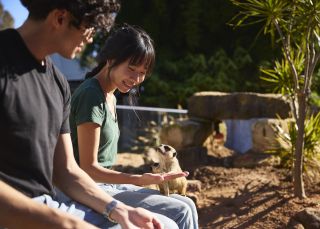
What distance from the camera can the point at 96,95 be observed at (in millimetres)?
2529

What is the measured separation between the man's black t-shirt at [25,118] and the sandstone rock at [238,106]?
18.6 feet

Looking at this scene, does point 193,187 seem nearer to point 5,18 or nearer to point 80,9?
point 80,9

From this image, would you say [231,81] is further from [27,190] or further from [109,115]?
[27,190]

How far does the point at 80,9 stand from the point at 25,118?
396 millimetres

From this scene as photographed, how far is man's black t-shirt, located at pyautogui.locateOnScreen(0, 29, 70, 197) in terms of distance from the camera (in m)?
1.58

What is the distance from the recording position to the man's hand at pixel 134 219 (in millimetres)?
1771

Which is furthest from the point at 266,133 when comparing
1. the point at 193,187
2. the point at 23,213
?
the point at 23,213

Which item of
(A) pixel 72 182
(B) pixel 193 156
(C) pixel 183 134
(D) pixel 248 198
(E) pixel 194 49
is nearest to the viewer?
(A) pixel 72 182

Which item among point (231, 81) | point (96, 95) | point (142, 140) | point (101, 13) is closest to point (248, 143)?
point (142, 140)

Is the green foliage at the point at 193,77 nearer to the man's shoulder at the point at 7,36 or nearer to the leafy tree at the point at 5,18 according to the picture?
the man's shoulder at the point at 7,36

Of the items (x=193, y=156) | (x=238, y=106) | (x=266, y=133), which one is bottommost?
(x=193, y=156)

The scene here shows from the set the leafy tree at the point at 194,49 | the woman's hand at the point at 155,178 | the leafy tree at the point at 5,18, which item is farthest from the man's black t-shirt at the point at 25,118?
the leafy tree at the point at 5,18

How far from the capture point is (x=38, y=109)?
1.65 meters

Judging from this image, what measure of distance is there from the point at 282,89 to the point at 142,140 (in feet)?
16.0
